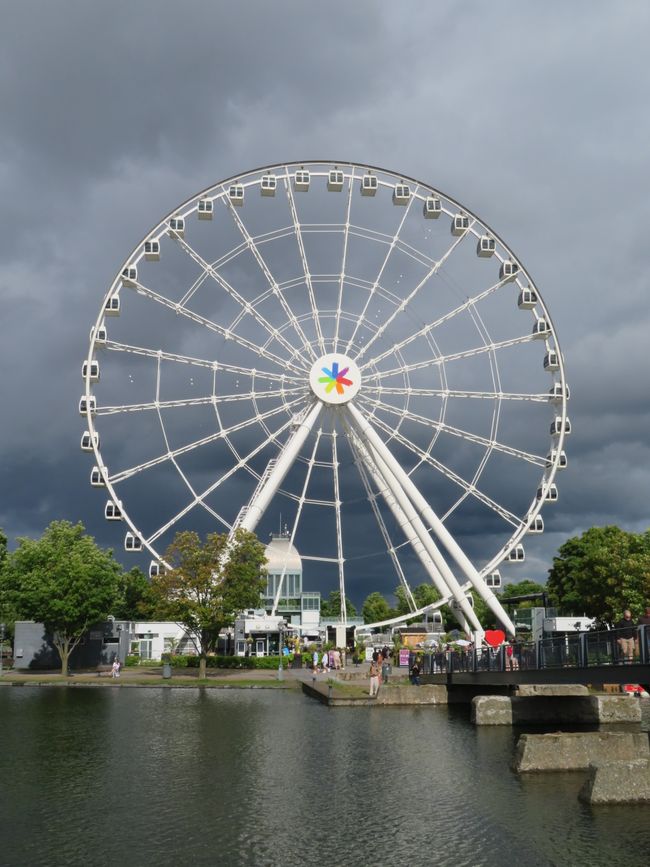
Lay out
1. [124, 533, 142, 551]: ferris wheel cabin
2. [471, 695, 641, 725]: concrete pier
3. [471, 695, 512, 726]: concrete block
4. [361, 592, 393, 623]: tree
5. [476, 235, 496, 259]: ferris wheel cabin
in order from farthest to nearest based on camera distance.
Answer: [361, 592, 393, 623]: tree → [476, 235, 496, 259]: ferris wheel cabin → [124, 533, 142, 551]: ferris wheel cabin → [471, 695, 512, 726]: concrete block → [471, 695, 641, 725]: concrete pier

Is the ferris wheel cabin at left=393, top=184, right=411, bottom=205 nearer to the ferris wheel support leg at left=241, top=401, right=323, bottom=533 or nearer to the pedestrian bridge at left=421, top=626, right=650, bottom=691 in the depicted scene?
the ferris wheel support leg at left=241, top=401, right=323, bottom=533

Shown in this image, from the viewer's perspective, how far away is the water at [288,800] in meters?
14.3

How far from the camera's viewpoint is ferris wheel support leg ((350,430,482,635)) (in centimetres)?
5303

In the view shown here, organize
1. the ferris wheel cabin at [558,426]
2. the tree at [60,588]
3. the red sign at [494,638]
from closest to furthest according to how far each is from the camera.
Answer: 1. the red sign at [494,638]
2. the ferris wheel cabin at [558,426]
3. the tree at [60,588]

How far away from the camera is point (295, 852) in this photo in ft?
46.8

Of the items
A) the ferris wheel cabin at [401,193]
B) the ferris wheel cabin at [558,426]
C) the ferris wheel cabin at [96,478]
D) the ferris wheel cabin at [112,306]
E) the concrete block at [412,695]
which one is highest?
the ferris wheel cabin at [401,193]

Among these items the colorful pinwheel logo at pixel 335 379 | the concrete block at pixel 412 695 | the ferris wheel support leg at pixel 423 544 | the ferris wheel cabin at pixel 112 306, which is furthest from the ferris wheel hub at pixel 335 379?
the concrete block at pixel 412 695

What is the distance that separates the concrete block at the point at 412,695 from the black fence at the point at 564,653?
49.1 inches

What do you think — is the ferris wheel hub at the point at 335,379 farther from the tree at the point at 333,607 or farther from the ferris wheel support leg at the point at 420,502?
the tree at the point at 333,607

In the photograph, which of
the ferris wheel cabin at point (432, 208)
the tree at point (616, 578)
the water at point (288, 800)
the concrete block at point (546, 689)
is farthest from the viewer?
the tree at point (616, 578)

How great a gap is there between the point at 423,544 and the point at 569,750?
109 ft

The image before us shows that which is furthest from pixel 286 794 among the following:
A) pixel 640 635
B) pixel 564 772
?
pixel 640 635

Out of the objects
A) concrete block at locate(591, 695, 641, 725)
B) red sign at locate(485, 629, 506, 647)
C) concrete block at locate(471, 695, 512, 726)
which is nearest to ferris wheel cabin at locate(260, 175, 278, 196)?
red sign at locate(485, 629, 506, 647)

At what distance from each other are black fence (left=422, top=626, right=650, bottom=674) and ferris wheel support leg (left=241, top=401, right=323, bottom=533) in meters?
14.5
